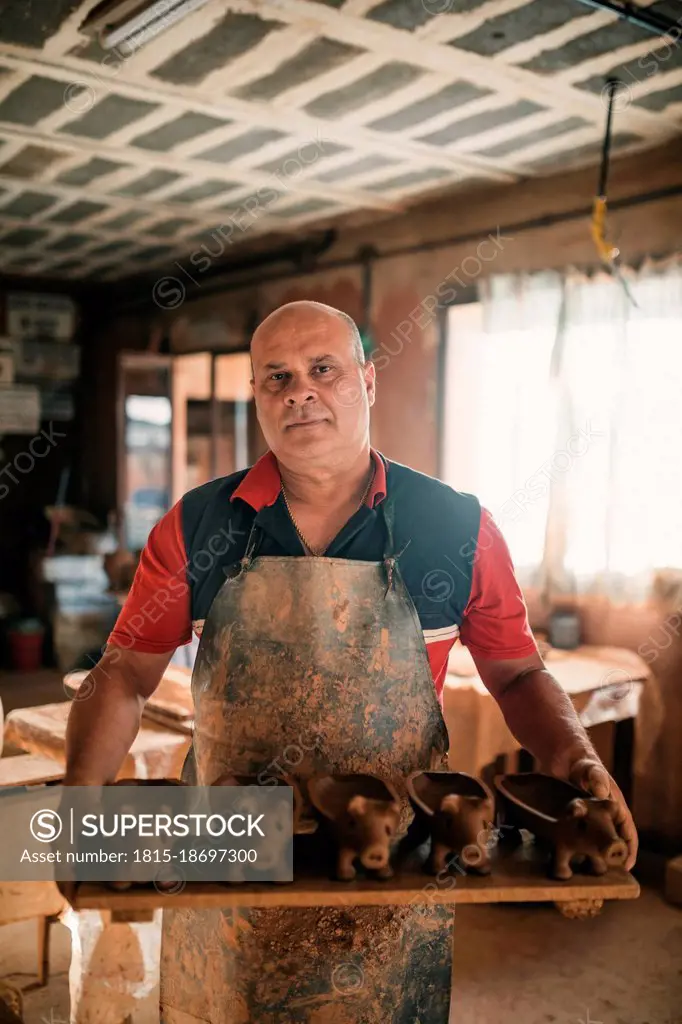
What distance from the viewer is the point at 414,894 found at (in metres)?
1.45

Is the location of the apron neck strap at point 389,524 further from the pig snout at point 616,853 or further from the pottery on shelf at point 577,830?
the pig snout at point 616,853

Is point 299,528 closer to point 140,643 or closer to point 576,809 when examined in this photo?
point 140,643

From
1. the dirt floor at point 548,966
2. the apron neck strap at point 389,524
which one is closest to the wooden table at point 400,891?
the apron neck strap at point 389,524

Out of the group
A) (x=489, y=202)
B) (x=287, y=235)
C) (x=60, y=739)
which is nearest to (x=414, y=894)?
(x=60, y=739)

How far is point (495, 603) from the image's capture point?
1925 millimetres

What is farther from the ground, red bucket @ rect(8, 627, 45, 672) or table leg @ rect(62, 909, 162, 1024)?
table leg @ rect(62, 909, 162, 1024)

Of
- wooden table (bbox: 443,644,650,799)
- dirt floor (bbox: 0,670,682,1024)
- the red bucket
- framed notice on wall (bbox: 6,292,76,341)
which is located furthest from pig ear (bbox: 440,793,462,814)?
framed notice on wall (bbox: 6,292,76,341)

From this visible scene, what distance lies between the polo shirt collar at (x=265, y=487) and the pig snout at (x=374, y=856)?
0.76 metres

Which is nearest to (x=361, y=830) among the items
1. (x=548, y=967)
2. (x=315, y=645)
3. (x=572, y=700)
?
(x=315, y=645)

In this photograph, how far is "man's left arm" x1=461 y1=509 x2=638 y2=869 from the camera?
181cm

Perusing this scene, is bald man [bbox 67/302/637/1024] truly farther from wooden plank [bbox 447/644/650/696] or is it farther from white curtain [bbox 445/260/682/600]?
white curtain [bbox 445/260/682/600]

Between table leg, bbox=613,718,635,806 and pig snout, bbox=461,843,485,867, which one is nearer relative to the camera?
pig snout, bbox=461,843,485,867

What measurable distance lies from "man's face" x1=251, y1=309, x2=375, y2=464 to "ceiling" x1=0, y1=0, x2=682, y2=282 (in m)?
1.67

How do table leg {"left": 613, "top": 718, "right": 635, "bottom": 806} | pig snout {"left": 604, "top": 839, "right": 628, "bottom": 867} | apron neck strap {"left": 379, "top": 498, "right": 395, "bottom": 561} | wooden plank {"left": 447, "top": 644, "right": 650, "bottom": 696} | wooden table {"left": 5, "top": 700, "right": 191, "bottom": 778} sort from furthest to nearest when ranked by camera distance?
table leg {"left": 613, "top": 718, "right": 635, "bottom": 806} → wooden plank {"left": 447, "top": 644, "right": 650, "bottom": 696} → wooden table {"left": 5, "top": 700, "right": 191, "bottom": 778} → apron neck strap {"left": 379, "top": 498, "right": 395, "bottom": 561} → pig snout {"left": 604, "top": 839, "right": 628, "bottom": 867}
